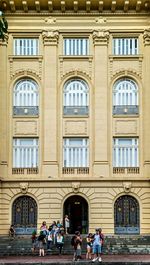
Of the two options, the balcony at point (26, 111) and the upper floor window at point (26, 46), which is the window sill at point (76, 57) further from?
the balcony at point (26, 111)

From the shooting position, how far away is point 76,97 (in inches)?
1588

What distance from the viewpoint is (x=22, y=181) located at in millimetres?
39031

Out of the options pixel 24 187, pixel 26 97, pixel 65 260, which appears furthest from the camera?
pixel 26 97

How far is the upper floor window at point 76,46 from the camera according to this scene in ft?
133

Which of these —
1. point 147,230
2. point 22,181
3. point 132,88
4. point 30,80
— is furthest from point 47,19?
point 147,230

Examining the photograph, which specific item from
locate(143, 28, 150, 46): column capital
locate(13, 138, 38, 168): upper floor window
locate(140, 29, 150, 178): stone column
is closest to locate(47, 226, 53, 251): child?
locate(13, 138, 38, 168): upper floor window

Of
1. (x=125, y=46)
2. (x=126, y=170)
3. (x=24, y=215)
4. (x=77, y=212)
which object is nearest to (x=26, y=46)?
(x=125, y=46)

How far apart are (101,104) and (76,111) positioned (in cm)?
181

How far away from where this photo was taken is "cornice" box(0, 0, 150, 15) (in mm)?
39750

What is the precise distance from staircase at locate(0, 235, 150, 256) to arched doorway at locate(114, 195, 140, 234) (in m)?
2.26

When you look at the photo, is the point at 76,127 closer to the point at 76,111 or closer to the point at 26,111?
the point at 76,111

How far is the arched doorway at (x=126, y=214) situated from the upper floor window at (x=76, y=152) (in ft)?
11.5

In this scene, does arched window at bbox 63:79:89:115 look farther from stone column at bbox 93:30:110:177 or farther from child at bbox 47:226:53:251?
child at bbox 47:226:53:251

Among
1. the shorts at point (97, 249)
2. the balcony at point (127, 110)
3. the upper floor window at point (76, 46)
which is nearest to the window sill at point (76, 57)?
the upper floor window at point (76, 46)
